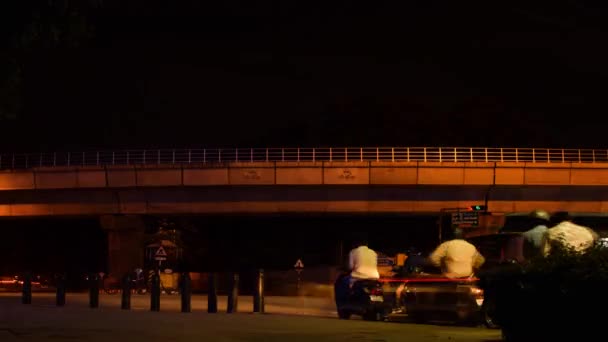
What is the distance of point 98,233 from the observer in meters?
84.7

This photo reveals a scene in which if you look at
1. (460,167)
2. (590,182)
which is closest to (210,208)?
(460,167)

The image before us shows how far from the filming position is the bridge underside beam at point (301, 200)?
2397 inches

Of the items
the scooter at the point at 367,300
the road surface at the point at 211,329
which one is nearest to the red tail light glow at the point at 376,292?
the scooter at the point at 367,300

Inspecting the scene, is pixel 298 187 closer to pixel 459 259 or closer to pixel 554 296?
pixel 459 259

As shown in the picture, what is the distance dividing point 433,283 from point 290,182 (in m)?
38.1

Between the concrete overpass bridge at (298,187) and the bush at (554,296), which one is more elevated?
the concrete overpass bridge at (298,187)

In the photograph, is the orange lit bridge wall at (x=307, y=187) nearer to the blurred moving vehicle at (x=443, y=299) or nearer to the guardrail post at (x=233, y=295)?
the guardrail post at (x=233, y=295)

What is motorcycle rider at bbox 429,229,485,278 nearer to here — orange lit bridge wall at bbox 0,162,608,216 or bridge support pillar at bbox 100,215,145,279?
orange lit bridge wall at bbox 0,162,608,216

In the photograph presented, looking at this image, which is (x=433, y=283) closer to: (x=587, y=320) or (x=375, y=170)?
(x=587, y=320)

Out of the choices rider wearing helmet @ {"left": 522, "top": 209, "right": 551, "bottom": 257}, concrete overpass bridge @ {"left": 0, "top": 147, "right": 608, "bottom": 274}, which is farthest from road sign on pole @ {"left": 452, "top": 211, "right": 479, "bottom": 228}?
rider wearing helmet @ {"left": 522, "top": 209, "right": 551, "bottom": 257}

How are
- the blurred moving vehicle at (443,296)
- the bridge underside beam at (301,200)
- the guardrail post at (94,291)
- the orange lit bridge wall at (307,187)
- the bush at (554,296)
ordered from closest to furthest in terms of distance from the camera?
the bush at (554,296) < the blurred moving vehicle at (443,296) < the guardrail post at (94,291) < the orange lit bridge wall at (307,187) < the bridge underside beam at (301,200)

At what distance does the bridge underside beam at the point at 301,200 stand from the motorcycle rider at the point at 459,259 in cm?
3881

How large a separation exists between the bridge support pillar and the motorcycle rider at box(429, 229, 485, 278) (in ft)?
140

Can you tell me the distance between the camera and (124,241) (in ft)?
209
